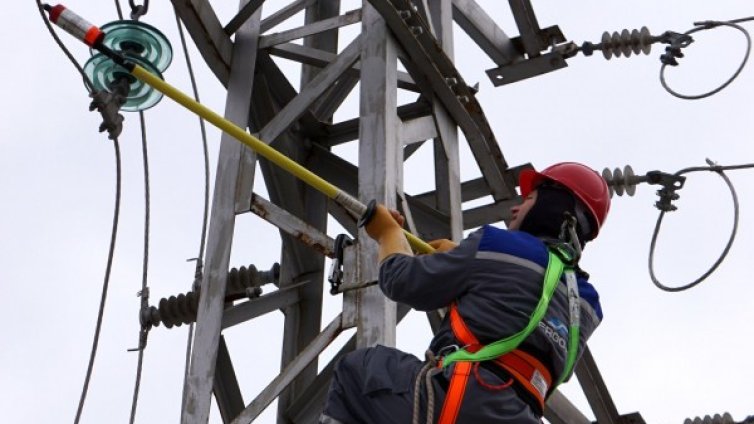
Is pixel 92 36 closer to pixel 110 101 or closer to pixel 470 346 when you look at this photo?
pixel 110 101

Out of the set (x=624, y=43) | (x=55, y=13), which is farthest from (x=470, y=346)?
(x=624, y=43)

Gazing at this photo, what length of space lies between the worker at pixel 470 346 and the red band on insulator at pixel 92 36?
1.36 meters

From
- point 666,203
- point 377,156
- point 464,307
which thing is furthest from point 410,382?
point 666,203

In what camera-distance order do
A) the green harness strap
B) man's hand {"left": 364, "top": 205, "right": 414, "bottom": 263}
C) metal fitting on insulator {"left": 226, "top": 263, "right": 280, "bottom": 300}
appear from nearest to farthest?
the green harness strap, man's hand {"left": 364, "top": 205, "right": 414, "bottom": 263}, metal fitting on insulator {"left": 226, "top": 263, "right": 280, "bottom": 300}

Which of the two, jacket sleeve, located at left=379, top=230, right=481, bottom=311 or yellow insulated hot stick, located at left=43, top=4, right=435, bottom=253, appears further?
yellow insulated hot stick, located at left=43, top=4, right=435, bottom=253

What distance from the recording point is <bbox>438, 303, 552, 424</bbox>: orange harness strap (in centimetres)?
493

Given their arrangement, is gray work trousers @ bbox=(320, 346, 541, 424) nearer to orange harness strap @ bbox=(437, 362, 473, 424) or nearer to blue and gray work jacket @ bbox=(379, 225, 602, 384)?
orange harness strap @ bbox=(437, 362, 473, 424)

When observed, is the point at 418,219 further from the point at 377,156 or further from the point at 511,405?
the point at 511,405

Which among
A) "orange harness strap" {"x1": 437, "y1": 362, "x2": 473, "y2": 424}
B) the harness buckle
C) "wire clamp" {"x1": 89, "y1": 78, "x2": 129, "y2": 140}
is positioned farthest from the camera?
"wire clamp" {"x1": 89, "y1": 78, "x2": 129, "y2": 140}

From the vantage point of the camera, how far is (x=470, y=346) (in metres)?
5.11

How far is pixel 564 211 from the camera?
222 inches

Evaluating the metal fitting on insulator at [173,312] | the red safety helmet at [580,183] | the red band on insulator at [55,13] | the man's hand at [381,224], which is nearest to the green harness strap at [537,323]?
the red safety helmet at [580,183]

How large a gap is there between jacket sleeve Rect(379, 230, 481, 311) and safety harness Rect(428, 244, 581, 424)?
0.27 feet

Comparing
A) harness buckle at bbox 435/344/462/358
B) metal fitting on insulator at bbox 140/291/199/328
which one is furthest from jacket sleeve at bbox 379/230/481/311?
metal fitting on insulator at bbox 140/291/199/328
